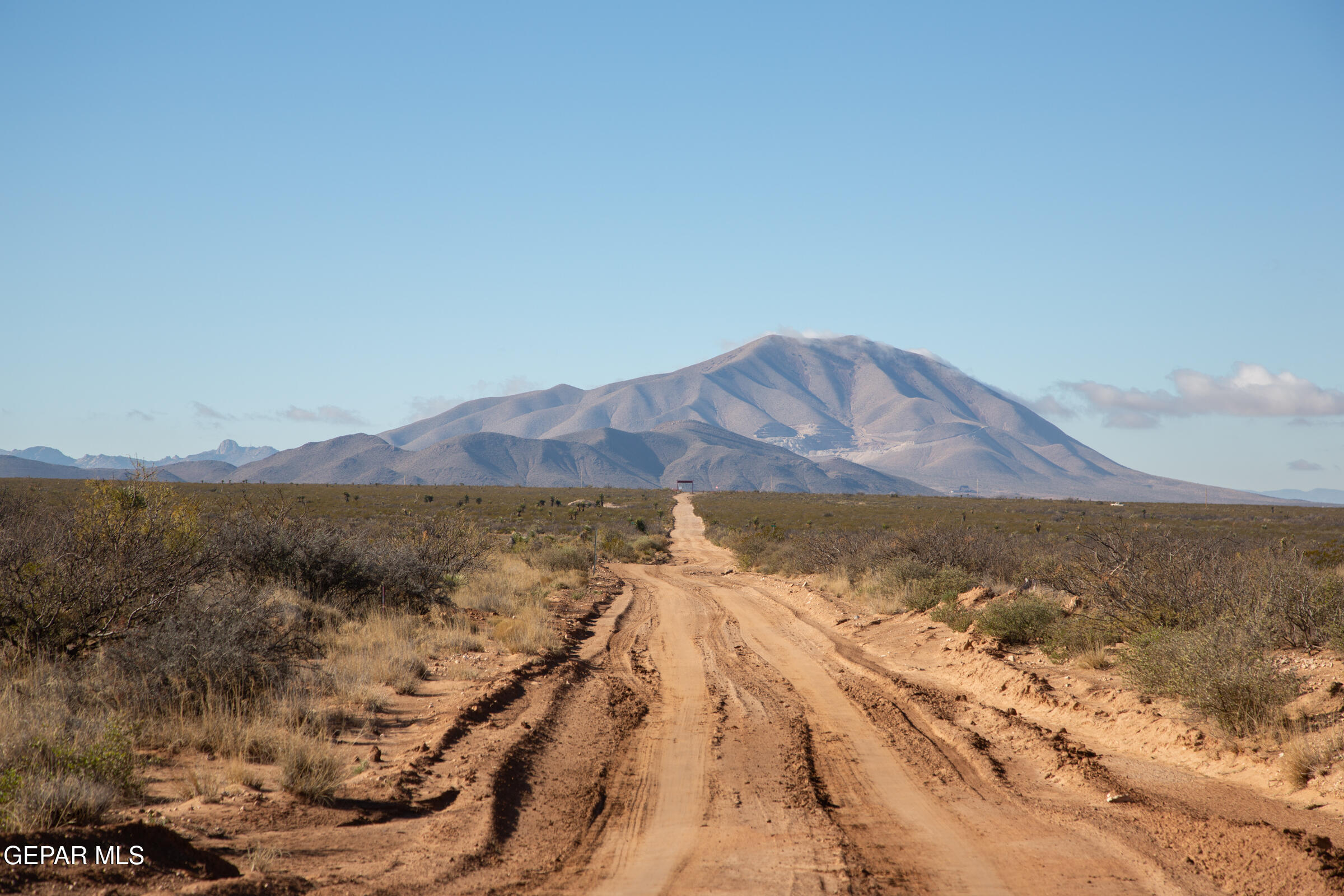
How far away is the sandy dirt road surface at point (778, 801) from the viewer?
550cm

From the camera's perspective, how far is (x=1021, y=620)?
1404cm

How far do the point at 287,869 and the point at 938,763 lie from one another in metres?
6.19

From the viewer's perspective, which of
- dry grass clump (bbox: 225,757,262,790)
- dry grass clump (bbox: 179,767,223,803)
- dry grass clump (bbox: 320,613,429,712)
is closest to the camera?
dry grass clump (bbox: 179,767,223,803)

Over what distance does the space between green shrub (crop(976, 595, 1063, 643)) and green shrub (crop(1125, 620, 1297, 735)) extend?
3837 mm

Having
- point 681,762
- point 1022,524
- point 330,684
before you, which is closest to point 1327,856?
point 681,762

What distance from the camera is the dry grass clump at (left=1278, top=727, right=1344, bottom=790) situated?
712cm

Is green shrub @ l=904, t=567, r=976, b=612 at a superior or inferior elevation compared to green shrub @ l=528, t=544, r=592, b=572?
superior

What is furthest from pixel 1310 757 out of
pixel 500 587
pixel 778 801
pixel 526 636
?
pixel 500 587

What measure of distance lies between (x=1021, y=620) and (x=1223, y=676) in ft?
18.2

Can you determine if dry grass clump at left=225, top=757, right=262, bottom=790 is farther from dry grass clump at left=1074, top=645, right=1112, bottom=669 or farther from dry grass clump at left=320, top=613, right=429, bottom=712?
dry grass clump at left=1074, top=645, right=1112, bottom=669

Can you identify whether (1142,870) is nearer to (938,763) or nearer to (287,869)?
(938,763)

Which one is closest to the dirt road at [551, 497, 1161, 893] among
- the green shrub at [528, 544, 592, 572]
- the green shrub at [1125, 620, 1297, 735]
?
the green shrub at [1125, 620, 1297, 735]

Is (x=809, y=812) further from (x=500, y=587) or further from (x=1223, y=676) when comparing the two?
(x=500, y=587)

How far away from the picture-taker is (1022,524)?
199ft
